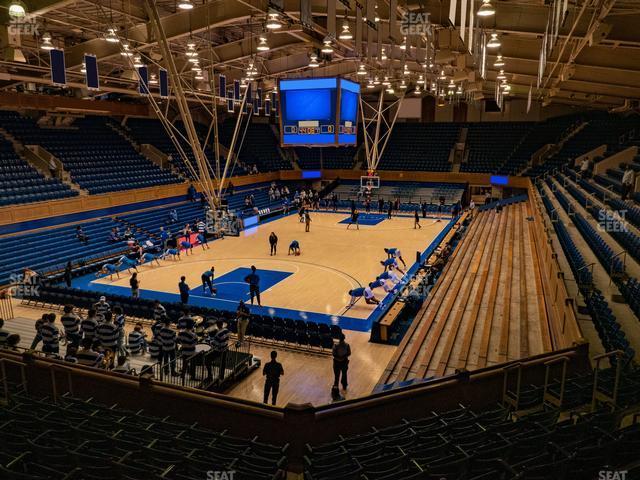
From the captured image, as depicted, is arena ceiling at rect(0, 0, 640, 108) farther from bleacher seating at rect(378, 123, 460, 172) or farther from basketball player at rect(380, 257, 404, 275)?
bleacher seating at rect(378, 123, 460, 172)

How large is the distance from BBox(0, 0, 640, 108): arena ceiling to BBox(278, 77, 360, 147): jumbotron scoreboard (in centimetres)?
171

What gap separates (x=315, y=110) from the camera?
914 inches

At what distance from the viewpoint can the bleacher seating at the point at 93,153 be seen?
29.1m

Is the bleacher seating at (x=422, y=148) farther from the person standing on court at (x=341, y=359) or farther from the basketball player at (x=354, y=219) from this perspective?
the person standing on court at (x=341, y=359)

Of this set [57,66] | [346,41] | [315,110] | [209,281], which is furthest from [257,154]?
[57,66]

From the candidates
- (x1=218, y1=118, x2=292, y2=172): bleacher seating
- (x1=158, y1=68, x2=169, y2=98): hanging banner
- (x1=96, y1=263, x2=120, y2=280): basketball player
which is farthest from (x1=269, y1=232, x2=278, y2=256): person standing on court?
(x1=218, y1=118, x2=292, y2=172): bleacher seating

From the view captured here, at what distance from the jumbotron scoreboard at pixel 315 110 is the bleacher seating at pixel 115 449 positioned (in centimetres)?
1792

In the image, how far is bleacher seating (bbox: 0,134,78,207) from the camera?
23625 millimetres

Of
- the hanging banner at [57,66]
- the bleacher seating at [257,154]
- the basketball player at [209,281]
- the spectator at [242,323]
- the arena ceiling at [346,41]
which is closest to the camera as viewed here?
the arena ceiling at [346,41]

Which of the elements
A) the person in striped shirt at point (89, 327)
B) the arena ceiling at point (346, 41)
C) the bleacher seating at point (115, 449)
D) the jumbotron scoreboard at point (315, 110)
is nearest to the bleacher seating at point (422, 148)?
the arena ceiling at point (346, 41)

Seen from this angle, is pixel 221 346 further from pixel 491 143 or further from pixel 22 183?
pixel 491 143

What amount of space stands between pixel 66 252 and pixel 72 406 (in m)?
17.1

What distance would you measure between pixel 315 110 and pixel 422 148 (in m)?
26.5

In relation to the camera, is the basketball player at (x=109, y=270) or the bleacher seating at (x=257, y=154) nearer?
the basketball player at (x=109, y=270)
